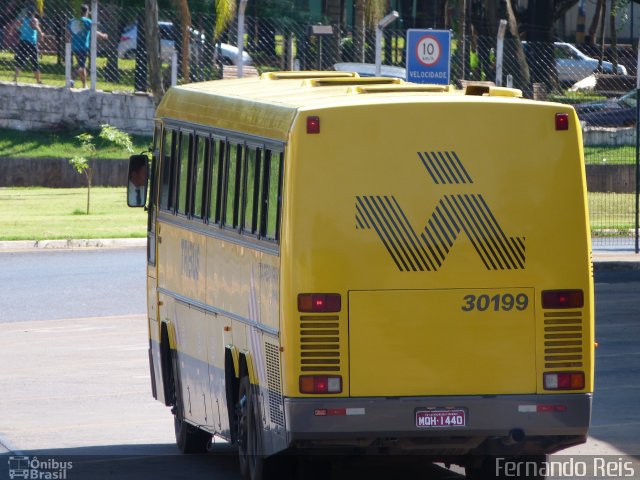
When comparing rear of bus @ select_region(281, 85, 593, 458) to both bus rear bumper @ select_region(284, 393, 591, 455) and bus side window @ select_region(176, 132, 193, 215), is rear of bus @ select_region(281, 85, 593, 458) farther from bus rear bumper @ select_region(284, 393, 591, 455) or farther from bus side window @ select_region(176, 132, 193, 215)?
bus side window @ select_region(176, 132, 193, 215)

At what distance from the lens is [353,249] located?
950 cm

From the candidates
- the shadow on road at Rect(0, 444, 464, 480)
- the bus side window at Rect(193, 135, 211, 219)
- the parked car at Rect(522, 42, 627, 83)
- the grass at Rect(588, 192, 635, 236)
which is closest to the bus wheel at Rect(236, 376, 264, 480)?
the shadow on road at Rect(0, 444, 464, 480)

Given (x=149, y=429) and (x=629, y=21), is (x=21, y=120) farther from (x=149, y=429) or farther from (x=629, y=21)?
(x=629, y=21)

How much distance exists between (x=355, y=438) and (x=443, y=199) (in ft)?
4.85

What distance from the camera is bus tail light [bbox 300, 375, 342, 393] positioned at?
941cm

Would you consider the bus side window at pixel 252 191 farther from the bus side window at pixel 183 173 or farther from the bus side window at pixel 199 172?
the bus side window at pixel 183 173

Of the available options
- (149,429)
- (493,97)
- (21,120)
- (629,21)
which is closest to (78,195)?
(21,120)

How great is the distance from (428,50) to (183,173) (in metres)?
12.7

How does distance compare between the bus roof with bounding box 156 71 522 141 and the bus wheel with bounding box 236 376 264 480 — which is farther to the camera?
the bus wheel with bounding box 236 376 264 480

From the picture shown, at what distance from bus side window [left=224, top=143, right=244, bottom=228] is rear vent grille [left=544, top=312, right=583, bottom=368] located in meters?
2.19

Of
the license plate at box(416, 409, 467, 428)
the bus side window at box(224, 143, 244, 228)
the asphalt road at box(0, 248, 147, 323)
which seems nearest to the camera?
the license plate at box(416, 409, 467, 428)

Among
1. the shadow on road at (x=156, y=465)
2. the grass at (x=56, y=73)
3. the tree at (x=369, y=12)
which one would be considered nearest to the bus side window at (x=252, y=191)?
the shadow on road at (x=156, y=465)

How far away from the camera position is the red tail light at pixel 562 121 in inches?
387

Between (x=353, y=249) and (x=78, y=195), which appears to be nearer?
(x=353, y=249)
